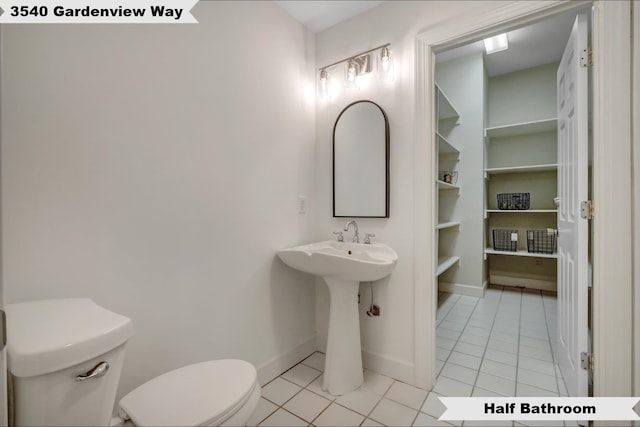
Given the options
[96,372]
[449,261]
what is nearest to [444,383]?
[449,261]

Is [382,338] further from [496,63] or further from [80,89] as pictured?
[496,63]

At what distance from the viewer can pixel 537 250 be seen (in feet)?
11.0

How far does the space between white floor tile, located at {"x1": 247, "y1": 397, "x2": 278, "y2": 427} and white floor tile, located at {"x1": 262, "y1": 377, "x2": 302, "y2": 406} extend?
4 centimetres

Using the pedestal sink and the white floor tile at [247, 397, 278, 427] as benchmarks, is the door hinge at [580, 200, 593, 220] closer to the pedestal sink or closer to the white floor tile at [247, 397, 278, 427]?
the pedestal sink

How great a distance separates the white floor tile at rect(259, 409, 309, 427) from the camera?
4.70 ft

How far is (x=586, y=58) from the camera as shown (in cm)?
138

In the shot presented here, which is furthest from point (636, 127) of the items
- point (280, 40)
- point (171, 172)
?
point (171, 172)

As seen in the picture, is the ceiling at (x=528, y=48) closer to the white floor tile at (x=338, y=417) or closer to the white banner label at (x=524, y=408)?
the white banner label at (x=524, y=408)

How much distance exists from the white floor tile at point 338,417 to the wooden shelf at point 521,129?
3302 mm

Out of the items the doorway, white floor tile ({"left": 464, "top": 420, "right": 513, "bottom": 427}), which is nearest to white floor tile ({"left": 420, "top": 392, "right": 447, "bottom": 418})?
white floor tile ({"left": 464, "top": 420, "right": 513, "bottom": 427})

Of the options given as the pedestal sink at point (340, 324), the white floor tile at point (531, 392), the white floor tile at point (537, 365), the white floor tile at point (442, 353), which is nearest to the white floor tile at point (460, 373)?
the white floor tile at point (442, 353)

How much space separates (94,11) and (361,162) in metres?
1.51

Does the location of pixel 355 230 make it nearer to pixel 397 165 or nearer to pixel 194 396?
pixel 397 165

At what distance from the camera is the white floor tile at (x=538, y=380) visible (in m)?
1.72
